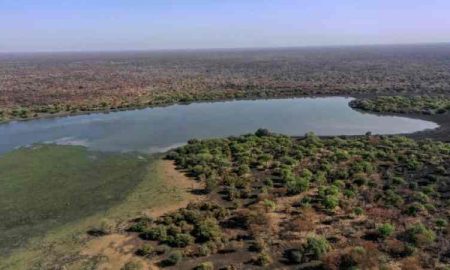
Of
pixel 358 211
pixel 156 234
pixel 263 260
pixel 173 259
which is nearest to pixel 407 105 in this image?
pixel 358 211

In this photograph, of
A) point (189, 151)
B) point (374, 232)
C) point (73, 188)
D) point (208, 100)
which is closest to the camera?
point (374, 232)

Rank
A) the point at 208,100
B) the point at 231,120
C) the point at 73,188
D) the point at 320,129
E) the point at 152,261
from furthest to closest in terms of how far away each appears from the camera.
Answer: the point at 208,100 → the point at 231,120 → the point at 320,129 → the point at 73,188 → the point at 152,261

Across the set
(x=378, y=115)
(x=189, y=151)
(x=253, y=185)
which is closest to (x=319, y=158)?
(x=253, y=185)

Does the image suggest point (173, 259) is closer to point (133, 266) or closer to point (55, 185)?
point (133, 266)

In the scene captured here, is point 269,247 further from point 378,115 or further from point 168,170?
point 378,115

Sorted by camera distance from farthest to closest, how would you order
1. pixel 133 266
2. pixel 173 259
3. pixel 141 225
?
pixel 141 225 → pixel 173 259 → pixel 133 266

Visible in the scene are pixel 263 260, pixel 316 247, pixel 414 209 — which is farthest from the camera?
pixel 414 209
